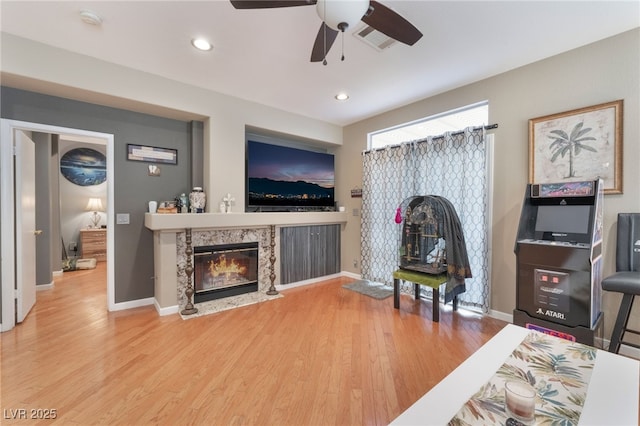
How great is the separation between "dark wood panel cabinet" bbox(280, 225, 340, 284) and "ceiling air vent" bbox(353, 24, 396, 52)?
2740 mm

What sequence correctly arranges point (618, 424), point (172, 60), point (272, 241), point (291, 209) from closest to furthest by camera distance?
point (618, 424), point (172, 60), point (272, 241), point (291, 209)

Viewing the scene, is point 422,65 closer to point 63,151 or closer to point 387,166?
point 387,166

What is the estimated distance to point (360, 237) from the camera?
466cm

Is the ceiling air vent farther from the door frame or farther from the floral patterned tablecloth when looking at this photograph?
the door frame

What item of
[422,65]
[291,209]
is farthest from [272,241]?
[422,65]

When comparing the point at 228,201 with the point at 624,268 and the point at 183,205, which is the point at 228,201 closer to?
the point at 183,205

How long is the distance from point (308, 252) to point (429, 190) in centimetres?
216

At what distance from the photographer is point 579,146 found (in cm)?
250

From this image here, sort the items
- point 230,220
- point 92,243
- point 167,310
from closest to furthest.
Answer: point 167,310, point 230,220, point 92,243

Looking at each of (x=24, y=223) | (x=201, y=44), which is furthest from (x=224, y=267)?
(x=201, y=44)

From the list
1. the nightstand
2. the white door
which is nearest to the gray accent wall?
the white door

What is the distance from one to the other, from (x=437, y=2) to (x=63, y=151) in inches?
305

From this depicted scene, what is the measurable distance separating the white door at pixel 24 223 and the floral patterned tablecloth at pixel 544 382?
422 centimetres

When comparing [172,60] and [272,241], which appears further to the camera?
[272,241]
